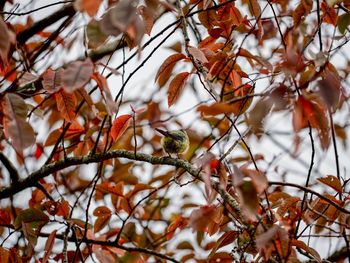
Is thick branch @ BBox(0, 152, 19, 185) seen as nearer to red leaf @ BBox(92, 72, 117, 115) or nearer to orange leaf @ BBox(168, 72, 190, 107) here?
orange leaf @ BBox(168, 72, 190, 107)

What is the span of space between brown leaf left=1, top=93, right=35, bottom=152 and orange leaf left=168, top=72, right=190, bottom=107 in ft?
1.66

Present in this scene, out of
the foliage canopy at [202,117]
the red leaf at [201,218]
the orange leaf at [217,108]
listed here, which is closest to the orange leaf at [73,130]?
the foliage canopy at [202,117]

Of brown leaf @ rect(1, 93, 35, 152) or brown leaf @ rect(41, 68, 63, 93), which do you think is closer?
brown leaf @ rect(1, 93, 35, 152)

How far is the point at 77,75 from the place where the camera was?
0.92 metres

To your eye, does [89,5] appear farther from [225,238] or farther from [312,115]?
[225,238]

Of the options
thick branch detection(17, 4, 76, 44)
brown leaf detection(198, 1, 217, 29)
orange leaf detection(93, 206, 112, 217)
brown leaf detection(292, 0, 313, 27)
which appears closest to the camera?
brown leaf detection(292, 0, 313, 27)

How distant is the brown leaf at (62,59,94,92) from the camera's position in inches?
35.5

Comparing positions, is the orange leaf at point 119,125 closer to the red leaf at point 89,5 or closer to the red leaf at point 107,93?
the red leaf at point 107,93

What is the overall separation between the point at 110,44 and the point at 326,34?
1.05 metres

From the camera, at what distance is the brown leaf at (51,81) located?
1.07 metres

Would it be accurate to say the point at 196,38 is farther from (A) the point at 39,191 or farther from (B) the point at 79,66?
(B) the point at 79,66

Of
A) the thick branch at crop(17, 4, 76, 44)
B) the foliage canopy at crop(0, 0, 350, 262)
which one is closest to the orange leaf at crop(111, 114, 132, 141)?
the foliage canopy at crop(0, 0, 350, 262)

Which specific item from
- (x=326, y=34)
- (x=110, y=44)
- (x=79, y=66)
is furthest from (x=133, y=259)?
(x=326, y=34)

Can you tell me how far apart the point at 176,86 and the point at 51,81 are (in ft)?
1.27
